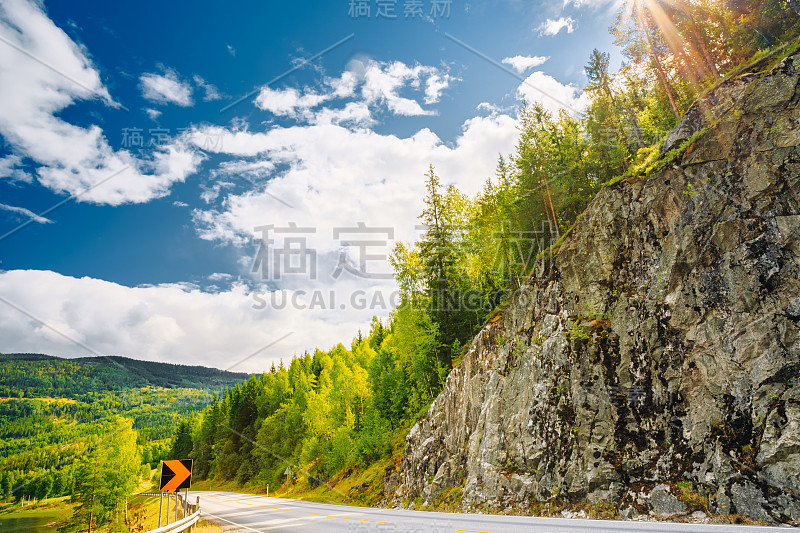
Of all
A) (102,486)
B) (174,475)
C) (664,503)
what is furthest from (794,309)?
(102,486)

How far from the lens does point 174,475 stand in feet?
36.3

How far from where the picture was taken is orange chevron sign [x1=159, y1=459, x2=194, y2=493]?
10883mm

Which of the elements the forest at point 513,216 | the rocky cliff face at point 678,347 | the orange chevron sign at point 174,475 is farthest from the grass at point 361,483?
the orange chevron sign at point 174,475

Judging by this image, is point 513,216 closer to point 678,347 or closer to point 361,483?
point 678,347

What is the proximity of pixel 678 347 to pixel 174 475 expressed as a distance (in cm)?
1679

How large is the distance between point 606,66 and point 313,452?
1870 inches

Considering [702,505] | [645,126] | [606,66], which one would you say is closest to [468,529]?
[702,505]

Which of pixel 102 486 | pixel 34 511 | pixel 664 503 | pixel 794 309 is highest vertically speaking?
pixel 794 309

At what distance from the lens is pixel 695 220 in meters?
14.9

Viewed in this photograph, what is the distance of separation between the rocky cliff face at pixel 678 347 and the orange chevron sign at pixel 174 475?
38.7 ft

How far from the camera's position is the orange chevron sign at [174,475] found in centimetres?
1088

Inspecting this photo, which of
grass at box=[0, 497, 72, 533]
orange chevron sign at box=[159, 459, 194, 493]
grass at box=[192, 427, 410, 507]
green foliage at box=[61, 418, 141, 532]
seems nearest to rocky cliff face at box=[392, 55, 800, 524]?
grass at box=[192, 427, 410, 507]

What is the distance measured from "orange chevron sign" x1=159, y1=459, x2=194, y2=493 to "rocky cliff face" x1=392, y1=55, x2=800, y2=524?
38.7 feet

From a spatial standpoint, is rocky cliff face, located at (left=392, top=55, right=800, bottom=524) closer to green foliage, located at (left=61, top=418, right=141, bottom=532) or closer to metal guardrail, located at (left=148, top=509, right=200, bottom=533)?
metal guardrail, located at (left=148, top=509, right=200, bottom=533)
